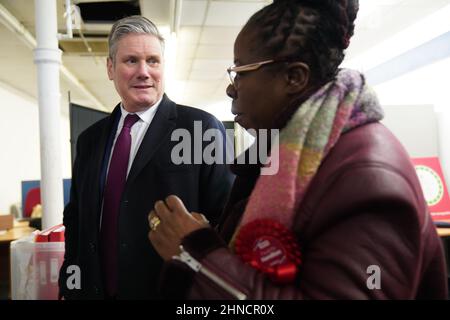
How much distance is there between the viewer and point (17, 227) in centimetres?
331

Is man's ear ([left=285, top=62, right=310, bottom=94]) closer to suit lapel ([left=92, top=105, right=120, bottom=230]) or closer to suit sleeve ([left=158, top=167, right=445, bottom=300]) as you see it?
suit sleeve ([left=158, top=167, right=445, bottom=300])

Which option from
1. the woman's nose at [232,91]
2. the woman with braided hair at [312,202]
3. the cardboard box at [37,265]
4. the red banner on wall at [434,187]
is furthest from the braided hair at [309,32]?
the red banner on wall at [434,187]

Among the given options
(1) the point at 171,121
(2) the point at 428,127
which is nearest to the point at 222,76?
(2) the point at 428,127

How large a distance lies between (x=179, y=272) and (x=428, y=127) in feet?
10.7

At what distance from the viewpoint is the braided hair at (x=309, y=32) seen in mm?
729

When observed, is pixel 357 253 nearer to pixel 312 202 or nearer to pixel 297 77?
pixel 312 202

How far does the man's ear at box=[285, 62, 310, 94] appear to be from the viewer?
0.72 m

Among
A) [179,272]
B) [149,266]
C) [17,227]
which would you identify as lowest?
[17,227]

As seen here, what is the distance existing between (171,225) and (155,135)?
606mm

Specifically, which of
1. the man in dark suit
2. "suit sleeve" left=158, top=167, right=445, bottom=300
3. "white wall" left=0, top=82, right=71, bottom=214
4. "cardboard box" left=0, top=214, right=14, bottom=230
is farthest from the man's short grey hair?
"white wall" left=0, top=82, right=71, bottom=214

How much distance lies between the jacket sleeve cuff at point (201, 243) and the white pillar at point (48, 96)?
5.62 feet

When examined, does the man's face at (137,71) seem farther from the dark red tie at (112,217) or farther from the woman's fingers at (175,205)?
the woman's fingers at (175,205)

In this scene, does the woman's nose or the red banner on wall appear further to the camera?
the red banner on wall
